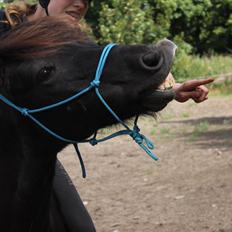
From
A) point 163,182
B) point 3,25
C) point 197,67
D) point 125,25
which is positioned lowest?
point 197,67

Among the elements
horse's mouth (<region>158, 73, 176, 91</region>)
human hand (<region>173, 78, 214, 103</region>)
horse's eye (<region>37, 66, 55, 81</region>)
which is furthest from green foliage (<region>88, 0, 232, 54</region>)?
horse's eye (<region>37, 66, 55, 81</region>)

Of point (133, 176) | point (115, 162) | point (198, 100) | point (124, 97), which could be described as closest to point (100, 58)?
point (124, 97)

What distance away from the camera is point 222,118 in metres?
14.4

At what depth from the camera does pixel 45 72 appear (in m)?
2.87

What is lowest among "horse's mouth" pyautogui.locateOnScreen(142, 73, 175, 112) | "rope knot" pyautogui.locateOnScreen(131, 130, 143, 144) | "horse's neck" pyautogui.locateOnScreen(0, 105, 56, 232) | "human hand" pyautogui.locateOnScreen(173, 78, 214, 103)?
"horse's neck" pyautogui.locateOnScreen(0, 105, 56, 232)

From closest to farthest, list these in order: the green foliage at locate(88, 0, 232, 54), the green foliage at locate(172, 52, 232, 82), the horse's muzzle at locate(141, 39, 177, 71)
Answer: the horse's muzzle at locate(141, 39, 177, 71), the green foliage at locate(88, 0, 232, 54), the green foliage at locate(172, 52, 232, 82)

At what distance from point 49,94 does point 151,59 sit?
0.50m

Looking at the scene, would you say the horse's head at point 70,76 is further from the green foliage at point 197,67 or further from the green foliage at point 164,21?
the green foliage at point 197,67

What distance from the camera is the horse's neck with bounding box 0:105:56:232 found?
297 centimetres

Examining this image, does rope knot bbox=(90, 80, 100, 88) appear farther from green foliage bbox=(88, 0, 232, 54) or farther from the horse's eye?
green foliage bbox=(88, 0, 232, 54)

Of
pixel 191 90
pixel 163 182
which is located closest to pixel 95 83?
pixel 191 90

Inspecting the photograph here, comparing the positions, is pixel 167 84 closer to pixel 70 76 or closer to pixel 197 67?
pixel 70 76

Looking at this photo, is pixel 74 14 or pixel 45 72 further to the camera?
pixel 74 14

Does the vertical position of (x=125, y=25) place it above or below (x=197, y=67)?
above
